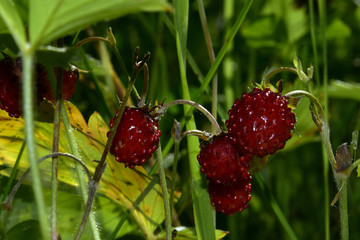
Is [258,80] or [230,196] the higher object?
[258,80]

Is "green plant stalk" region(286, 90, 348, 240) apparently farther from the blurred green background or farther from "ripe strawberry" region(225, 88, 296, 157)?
the blurred green background

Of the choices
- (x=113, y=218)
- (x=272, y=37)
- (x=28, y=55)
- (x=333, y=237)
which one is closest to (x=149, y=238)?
(x=113, y=218)

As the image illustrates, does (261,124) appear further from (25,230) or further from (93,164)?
(25,230)

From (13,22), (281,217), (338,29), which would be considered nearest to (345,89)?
(281,217)

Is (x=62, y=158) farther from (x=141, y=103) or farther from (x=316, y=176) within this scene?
(x=316, y=176)

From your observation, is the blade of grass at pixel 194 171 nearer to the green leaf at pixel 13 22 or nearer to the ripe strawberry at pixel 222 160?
the ripe strawberry at pixel 222 160

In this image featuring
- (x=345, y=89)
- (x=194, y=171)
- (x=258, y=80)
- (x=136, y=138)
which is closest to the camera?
(x=136, y=138)
